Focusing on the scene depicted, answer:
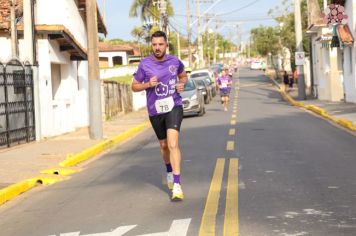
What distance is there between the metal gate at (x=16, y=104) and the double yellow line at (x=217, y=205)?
23.5 feet

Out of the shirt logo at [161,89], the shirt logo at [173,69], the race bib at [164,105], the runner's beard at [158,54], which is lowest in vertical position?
the race bib at [164,105]

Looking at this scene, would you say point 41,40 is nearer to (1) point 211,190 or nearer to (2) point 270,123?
(2) point 270,123

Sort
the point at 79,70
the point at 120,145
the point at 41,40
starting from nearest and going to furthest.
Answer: the point at 120,145, the point at 41,40, the point at 79,70

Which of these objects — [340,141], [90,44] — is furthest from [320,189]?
[90,44]

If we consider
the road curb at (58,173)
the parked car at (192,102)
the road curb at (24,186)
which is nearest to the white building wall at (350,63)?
the parked car at (192,102)

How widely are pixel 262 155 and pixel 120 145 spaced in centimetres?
594

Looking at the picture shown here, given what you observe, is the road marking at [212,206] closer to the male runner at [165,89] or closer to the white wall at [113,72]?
the male runner at [165,89]

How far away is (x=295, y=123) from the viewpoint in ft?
65.4

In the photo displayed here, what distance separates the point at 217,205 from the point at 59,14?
14.0 meters

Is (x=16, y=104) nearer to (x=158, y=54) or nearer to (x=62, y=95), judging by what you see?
(x=62, y=95)

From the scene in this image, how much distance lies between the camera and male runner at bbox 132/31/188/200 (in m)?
7.75

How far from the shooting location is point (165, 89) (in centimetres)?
775

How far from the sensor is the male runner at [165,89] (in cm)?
775

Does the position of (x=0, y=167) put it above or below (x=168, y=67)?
below
